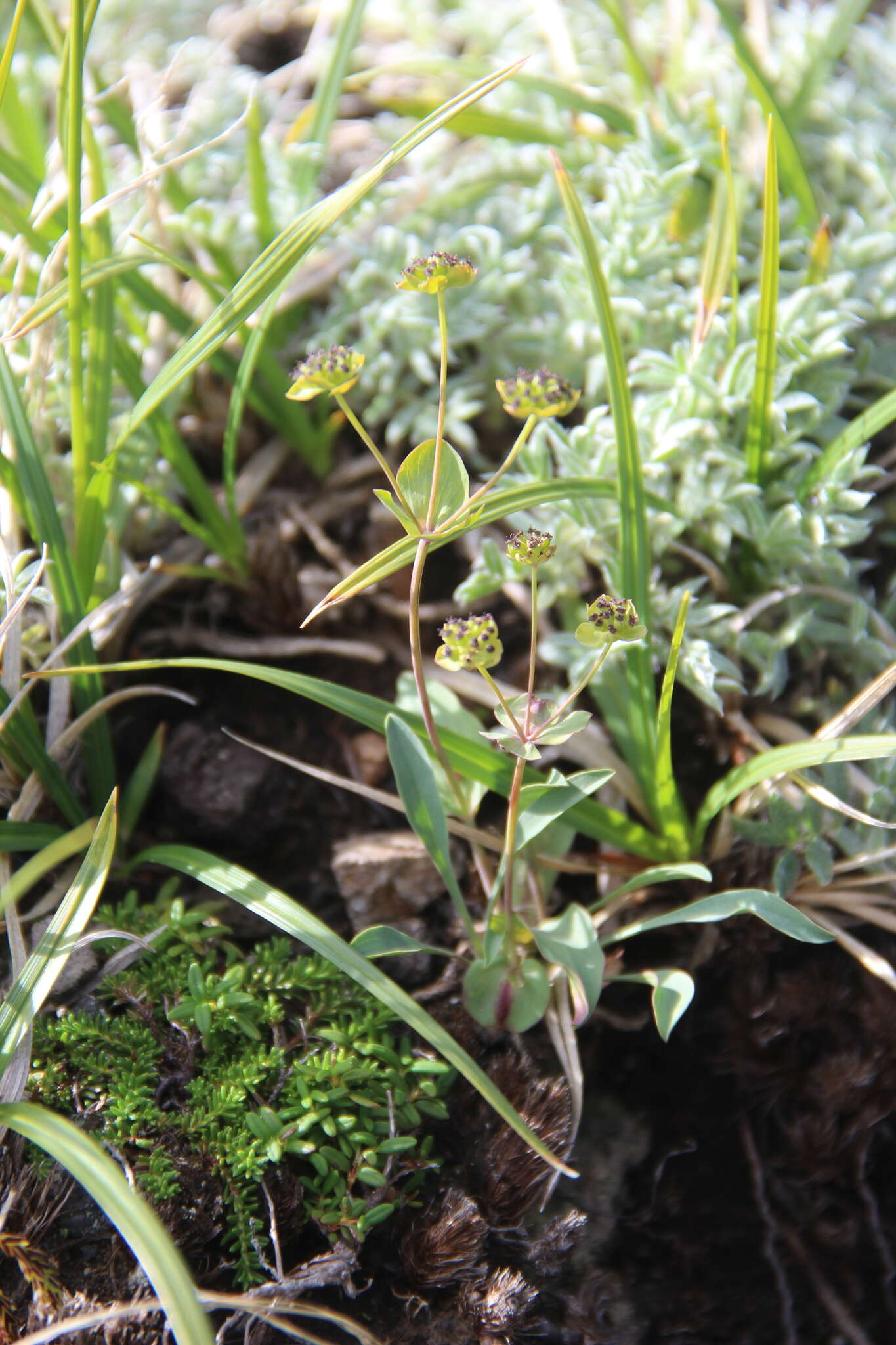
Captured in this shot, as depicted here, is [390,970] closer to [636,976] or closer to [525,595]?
[636,976]

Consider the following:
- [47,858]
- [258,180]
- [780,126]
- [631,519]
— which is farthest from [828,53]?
[47,858]

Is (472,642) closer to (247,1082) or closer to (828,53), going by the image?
(247,1082)

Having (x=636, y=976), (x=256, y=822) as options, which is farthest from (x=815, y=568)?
(x=256, y=822)

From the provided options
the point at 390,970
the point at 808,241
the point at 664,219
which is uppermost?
the point at 664,219

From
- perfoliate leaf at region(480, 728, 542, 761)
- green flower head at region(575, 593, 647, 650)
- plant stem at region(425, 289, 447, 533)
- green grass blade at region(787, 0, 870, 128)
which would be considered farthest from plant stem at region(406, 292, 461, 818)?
green grass blade at region(787, 0, 870, 128)

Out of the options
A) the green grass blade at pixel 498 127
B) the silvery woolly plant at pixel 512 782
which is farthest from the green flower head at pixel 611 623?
the green grass blade at pixel 498 127

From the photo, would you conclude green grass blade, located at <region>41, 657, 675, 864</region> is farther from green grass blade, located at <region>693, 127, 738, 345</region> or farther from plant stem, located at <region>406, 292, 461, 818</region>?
green grass blade, located at <region>693, 127, 738, 345</region>

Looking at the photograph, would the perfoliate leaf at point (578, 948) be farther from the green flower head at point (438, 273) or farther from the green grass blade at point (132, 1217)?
the green flower head at point (438, 273)
